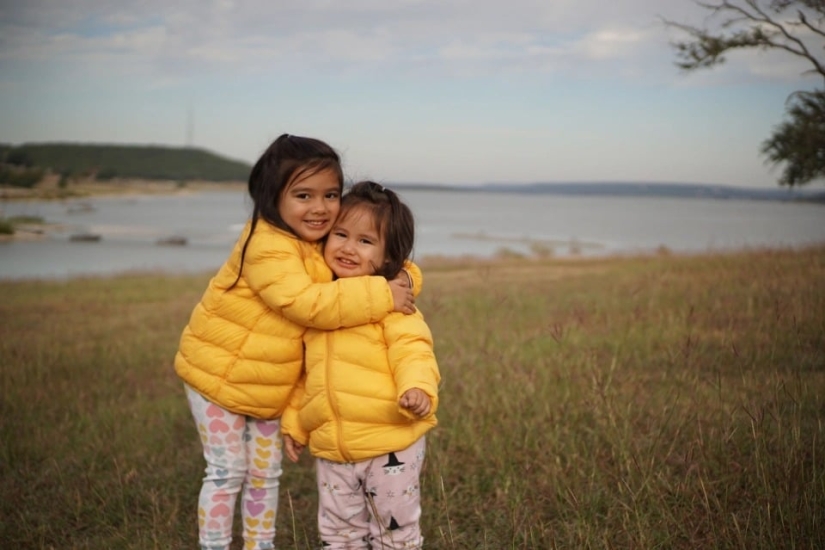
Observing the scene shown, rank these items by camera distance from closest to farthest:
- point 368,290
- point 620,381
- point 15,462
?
point 368,290
point 15,462
point 620,381

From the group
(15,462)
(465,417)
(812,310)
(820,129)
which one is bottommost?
(15,462)

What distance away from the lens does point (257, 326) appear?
284cm

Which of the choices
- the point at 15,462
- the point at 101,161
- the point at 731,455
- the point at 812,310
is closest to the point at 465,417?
the point at 731,455

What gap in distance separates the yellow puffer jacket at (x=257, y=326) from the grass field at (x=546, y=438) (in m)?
0.62

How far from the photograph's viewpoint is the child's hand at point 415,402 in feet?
7.71

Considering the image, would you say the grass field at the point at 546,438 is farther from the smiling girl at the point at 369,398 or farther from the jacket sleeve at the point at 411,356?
the jacket sleeve at the point at 411,356

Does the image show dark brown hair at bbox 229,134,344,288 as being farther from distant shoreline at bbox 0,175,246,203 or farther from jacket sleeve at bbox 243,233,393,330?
distant shoreline at bbox 0,175,246,203

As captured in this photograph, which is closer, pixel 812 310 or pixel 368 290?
pixel 368 290

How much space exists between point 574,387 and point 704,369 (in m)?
1.33

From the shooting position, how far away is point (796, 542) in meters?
2.66

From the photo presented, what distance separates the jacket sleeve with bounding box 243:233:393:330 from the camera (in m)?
2.50

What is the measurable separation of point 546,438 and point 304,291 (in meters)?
2.05

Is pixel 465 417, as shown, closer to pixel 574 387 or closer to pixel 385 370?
pixel 574 387

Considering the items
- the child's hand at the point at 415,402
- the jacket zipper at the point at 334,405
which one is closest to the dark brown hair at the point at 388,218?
the jacket zipper at the point at 334,405
